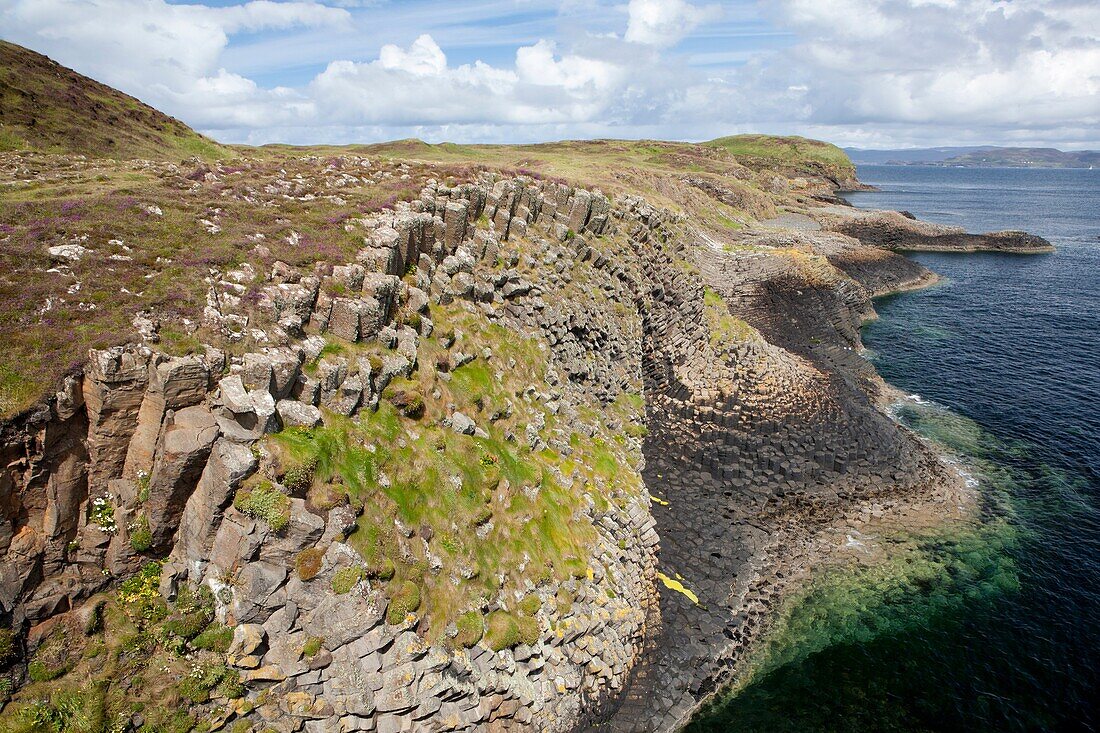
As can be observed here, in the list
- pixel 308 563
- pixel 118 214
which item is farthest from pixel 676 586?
pixel 118 214

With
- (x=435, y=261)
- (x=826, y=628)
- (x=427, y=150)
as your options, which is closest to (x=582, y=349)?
(x=435, y=261)

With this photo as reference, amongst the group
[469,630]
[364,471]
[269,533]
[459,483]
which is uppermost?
[364,471]

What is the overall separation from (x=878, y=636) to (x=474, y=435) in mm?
23487

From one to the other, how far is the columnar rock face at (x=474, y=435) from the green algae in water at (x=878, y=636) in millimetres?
1890

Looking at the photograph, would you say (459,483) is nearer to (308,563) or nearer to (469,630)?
(469,630)

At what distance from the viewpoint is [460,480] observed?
24.4 m

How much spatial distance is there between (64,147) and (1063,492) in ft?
251

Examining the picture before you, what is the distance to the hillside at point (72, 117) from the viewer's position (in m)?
38.7

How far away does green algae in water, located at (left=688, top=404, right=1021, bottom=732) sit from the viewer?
2444 cm

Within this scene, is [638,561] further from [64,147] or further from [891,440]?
[64,147]

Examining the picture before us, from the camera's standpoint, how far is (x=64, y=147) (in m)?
39.5

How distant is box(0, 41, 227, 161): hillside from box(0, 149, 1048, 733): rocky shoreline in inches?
1096

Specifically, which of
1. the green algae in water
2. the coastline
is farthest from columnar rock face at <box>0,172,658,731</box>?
the green algae in water

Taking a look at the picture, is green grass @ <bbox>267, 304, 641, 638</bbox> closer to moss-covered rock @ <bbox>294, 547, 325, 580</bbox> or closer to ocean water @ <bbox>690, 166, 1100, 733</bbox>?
moss-covered rock @ <bbox>294, 547, 325, 580</bbox>
